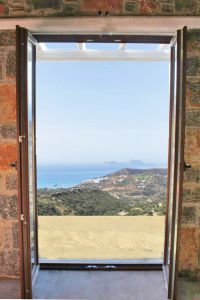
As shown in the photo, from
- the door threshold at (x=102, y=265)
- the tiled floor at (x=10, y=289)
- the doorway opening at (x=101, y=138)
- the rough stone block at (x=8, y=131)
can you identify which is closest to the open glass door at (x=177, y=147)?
the door threshold at (x=102, y=265)

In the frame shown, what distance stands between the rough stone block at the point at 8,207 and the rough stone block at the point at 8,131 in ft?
1.76

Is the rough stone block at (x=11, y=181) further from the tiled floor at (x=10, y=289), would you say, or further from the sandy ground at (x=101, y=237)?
the sandy ground at (x=101, y=237)

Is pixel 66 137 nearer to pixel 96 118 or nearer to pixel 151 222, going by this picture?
pixel 96 118

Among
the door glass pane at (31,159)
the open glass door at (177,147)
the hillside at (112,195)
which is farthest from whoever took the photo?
the hillside at (112,195)

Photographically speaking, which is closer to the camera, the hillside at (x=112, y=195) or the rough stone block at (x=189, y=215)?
the rough stone block at (x=189, y=215)

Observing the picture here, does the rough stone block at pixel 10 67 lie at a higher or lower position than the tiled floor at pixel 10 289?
higher

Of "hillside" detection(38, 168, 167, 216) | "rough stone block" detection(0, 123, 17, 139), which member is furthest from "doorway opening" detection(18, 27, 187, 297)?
"rough stone block" detection(0, 123, 17, 139)

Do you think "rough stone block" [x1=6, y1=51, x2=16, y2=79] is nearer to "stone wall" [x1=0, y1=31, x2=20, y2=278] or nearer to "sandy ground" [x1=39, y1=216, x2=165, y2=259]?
"stone wall" [x1=0, y1=31, x2=20, y2=278]

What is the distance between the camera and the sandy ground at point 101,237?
3090 mm

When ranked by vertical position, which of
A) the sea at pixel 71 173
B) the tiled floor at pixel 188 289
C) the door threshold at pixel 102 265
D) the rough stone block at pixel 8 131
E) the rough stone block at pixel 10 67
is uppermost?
the rough stone block at pixel 10 67

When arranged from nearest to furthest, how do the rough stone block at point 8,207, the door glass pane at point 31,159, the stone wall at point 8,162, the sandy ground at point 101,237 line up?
the door glass pane at point 31,159
the stone wall at point 8,162
the rough stone block at point 8,207
the sandy ground at point 101,237

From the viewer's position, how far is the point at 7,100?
2.42m

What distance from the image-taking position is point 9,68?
241 centimetres

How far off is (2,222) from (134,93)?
5522 mm
